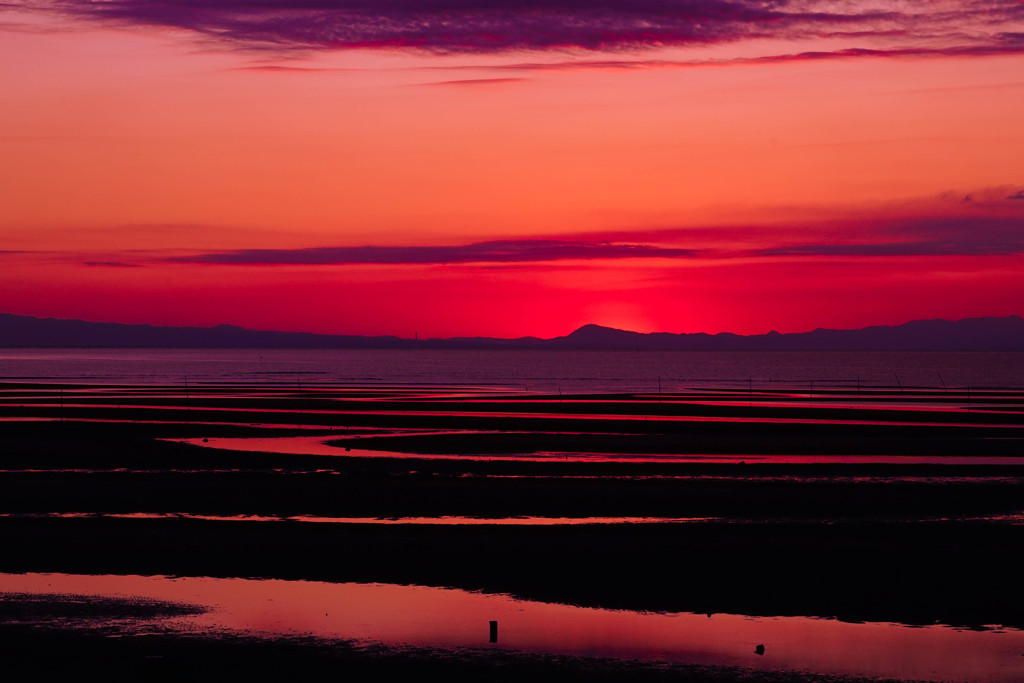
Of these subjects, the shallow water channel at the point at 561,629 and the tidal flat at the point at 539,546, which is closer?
the shallow water channel at the point at 561,629

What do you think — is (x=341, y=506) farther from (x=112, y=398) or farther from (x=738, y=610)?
(x=112, y=398)

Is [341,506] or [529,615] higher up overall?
[341,506]

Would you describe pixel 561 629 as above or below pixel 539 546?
below

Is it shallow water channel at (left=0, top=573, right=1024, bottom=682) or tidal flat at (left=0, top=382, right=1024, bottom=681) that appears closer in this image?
shallow water channel at (left=0, top=573, right=1024, bottom=682)

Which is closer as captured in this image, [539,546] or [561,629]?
[561,629]

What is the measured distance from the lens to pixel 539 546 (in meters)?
23.3

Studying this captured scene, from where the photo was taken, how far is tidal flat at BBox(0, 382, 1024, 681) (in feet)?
49.6

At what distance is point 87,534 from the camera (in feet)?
78.8

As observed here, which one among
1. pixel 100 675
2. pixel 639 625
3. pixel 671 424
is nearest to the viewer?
pixel 100 675

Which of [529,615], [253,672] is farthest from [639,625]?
[253,672]

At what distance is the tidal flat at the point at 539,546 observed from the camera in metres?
15.1

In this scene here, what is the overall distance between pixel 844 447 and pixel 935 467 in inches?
335

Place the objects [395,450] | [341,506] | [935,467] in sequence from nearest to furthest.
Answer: [341,506] → [935,467] → [395,450]

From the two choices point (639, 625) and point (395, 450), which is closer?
point (639, 625)
